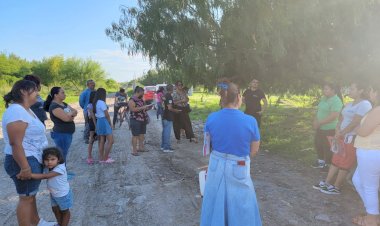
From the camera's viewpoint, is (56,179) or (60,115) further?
(60,115)

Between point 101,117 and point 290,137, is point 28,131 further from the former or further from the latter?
point 290,137

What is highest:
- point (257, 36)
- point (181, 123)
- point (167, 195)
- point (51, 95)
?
point (257, 36)

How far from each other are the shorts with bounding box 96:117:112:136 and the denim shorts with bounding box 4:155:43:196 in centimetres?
355

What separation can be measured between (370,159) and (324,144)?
272 centimetres

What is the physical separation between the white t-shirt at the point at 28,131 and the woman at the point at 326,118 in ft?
15.8

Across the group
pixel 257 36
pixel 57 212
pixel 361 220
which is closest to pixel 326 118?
pixel 361 220

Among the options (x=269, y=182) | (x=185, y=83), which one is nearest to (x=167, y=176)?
(x=269, y=182)

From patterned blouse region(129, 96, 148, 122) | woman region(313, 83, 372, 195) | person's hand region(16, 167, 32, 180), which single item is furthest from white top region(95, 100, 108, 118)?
woman region(313, 83, 372, 195)

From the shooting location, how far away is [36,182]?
3.55 m

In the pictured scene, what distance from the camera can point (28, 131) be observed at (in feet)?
11.3

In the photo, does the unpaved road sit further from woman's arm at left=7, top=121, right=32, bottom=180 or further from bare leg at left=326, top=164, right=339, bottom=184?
woman's arm at left=7, top=121, right=32, bottom=180

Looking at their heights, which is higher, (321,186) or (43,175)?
(43,175)

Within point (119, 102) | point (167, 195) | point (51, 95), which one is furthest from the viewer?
point (119, 102)

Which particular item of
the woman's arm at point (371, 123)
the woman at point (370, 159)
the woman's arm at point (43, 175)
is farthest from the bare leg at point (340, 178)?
the woman's arm at point (43, 175)
